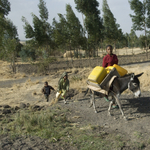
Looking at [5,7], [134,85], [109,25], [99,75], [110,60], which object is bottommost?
[134,85]

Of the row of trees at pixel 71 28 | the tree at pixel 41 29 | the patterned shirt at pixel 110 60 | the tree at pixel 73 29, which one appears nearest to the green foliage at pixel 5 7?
the row of trees at pixel 71 28

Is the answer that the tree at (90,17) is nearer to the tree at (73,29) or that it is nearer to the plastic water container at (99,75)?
the tree at (73,29)

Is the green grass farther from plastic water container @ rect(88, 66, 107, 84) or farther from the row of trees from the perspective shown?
the row of trees

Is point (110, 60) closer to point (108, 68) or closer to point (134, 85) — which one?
point (108, 68)

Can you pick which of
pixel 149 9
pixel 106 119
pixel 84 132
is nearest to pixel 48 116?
pixel 84 132

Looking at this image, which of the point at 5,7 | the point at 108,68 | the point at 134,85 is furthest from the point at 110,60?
the point at 5,7

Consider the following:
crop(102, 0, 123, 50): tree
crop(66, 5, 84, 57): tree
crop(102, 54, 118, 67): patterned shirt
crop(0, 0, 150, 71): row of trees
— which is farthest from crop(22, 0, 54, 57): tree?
crop(102, 54, 118, 67): patterned shirt

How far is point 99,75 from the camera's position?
5.48 m

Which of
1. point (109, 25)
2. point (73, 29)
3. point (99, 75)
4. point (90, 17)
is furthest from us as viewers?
point (109, 25)

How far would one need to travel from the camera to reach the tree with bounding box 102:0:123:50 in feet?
113

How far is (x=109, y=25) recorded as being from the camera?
34.6m

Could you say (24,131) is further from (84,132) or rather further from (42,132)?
(84,132)

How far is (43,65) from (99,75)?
15739mm

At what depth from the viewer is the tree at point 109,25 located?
34303 millimetres
